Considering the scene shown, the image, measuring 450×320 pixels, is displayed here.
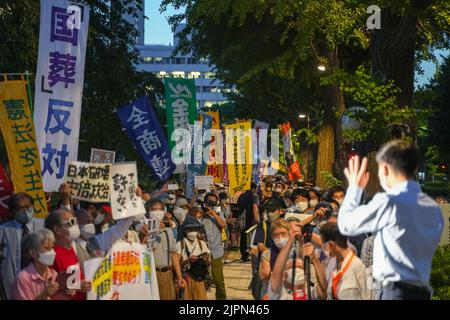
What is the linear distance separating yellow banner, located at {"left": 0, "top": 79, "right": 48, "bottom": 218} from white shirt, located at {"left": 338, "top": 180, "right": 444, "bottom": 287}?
5660 mm

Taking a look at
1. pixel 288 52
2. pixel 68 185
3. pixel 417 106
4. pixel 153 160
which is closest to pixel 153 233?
pixel 68 185

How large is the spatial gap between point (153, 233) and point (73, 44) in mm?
3346

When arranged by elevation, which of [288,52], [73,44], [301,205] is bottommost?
[301,205]

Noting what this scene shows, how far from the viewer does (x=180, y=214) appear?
14.0 meters

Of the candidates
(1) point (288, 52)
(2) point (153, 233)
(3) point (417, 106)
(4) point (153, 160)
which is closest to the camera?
(2) point (153, 233)

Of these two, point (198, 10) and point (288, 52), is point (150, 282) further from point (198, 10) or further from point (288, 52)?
point (288, 52)

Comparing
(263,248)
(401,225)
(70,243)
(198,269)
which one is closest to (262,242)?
(263,248)

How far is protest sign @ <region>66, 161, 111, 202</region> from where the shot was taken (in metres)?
8.69

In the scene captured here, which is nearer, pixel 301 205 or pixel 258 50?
pixel 301 205

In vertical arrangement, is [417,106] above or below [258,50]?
below

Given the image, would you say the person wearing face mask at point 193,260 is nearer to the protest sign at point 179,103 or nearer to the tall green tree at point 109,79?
the protest sign at point 179,103

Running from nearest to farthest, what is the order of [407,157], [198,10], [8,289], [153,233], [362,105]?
1. [407,157]
2. [8,289]
3. [153,233]
4. [362,105]
5. [198,10]

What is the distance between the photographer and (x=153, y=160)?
1592 centimetres

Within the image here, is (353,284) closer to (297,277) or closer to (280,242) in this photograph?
(297,277)
